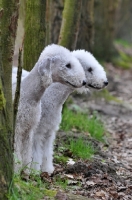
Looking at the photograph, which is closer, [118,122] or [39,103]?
[39,103]

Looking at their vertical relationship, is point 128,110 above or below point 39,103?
below

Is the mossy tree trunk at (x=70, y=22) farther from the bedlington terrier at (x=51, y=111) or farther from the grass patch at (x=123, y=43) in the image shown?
the grass patch at (x=123, y=43)

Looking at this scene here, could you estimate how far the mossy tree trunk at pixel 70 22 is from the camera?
8.00m

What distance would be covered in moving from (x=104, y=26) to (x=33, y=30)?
12004 mm

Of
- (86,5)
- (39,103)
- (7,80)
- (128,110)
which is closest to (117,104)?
(128,110)

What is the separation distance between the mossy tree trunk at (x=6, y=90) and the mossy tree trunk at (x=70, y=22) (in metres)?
3.52

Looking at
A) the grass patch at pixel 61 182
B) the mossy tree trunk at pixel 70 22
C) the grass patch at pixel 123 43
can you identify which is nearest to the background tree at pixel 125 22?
the grass patch at pixel 123 43

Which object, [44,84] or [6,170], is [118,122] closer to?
[44,84]

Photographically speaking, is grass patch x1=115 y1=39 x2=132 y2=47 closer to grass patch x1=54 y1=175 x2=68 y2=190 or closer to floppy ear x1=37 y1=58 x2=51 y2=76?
floppy ear x1=37 y1=58 x2=51 y2=76

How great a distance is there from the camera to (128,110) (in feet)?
40.4

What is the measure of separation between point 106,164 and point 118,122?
4.29 meters

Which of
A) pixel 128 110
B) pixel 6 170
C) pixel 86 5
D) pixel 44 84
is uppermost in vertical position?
pixel 86 5

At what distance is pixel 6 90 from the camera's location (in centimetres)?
457

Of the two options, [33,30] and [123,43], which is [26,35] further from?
[123,43]
